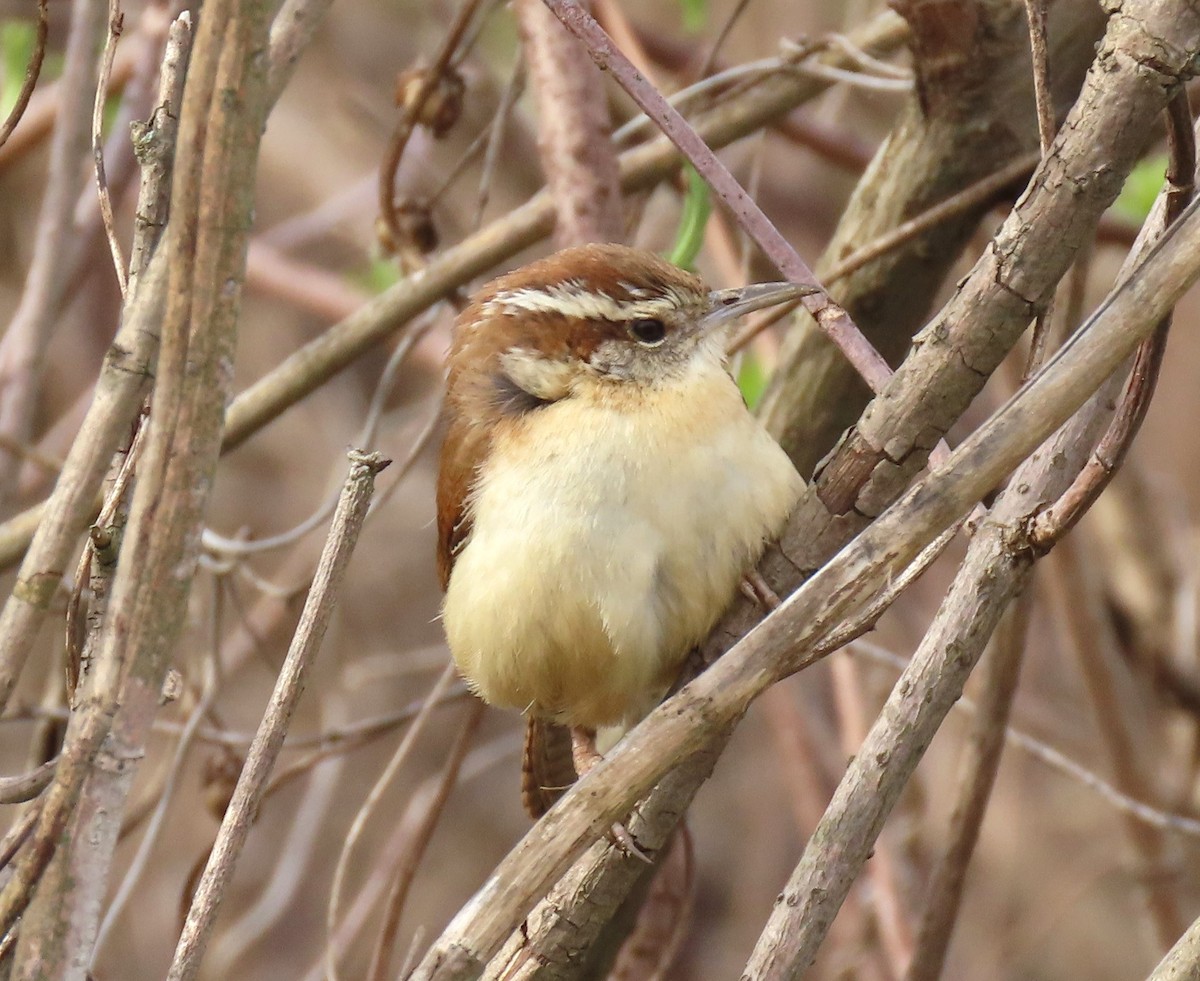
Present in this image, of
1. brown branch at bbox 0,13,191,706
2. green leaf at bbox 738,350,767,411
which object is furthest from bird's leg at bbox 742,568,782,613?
green leaf at bbox 738,350,767,411

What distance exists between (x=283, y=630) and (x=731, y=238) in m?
2.71

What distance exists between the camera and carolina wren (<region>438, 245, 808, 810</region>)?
226 centimetres

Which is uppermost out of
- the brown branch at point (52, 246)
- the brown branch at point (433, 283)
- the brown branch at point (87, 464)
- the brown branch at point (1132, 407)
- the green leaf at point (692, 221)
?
the brown branch at point (52, 246)

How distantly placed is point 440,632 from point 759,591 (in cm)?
541

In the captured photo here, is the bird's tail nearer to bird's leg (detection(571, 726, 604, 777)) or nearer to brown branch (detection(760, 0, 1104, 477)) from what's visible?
bird's leg (detection(571, 726, 604, 777))

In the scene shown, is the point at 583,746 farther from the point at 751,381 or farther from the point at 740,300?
the point at 751,381

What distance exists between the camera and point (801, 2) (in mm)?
6137

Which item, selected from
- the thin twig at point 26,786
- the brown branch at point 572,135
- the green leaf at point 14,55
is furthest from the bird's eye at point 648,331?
the green leaf at point 14,55

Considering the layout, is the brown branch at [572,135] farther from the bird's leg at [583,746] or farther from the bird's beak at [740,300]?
the bird's leg at [583,746]

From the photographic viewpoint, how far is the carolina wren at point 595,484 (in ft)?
7.43

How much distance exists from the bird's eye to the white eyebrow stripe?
11 mm

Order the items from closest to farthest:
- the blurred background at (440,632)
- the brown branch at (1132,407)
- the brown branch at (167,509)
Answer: the brown branch at (167,509) < the brown branch at (1132,407) < the blurred background at (440,632)

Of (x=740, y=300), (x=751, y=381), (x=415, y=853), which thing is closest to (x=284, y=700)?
(x=740, y=300)

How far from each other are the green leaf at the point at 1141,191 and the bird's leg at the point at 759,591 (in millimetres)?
2338
